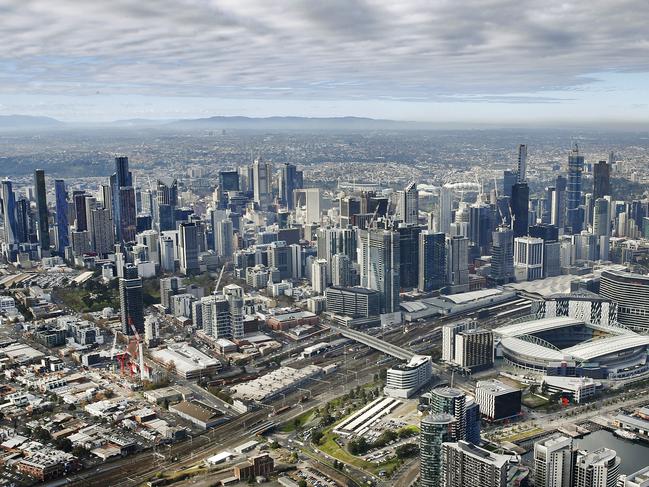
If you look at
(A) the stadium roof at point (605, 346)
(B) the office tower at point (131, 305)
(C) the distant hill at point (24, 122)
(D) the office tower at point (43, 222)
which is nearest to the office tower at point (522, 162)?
(A) the stadium roof at point (605, 346)

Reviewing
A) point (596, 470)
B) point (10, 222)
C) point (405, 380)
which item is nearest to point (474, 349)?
point (405, 380)

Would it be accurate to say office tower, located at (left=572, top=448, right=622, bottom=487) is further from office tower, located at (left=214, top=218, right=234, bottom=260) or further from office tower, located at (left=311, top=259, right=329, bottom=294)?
office tower, located at (left=214, top=218, right=234, bottom=260)

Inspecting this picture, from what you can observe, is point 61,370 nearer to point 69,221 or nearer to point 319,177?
point 69,221

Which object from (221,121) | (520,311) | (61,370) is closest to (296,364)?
(61,370)

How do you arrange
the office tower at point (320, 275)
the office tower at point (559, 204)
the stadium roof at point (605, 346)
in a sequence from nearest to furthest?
the stadium roof at point (605, 346) < the office tower at point (320, 275) < the office tower at point (559, 204)

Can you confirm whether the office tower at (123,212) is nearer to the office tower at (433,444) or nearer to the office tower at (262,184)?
the office tower at (262,184)

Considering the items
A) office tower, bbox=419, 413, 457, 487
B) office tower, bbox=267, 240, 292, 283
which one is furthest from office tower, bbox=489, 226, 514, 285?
office tower, bbox=419, 413, 457, 487
